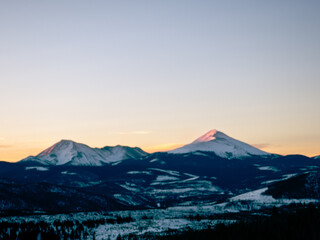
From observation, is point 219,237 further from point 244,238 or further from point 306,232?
point 306,232

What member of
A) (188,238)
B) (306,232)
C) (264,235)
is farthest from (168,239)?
(306,232)

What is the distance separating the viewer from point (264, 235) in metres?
189

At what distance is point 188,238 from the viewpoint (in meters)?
192

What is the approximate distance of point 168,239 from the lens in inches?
7844

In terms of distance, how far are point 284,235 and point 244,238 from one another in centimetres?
1940

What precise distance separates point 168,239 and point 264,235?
4607 centimetres

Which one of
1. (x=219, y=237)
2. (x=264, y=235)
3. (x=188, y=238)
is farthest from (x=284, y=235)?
(x=188, y=238)

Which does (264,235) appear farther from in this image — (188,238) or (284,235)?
(188,238)

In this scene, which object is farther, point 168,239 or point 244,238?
point 168,239

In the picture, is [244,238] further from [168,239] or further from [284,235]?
[168,239]

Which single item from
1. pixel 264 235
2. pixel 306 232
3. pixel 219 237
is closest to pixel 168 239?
pixel 219 237

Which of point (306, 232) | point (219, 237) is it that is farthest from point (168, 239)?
point (306, 232)

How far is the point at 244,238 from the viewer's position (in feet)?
612

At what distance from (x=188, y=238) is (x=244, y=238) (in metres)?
26.0
